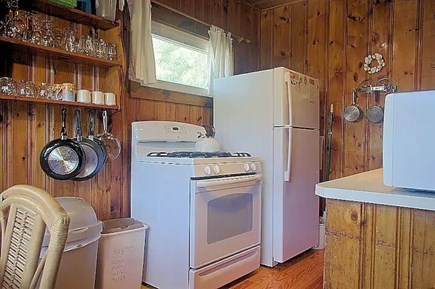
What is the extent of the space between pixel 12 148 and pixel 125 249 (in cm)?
91

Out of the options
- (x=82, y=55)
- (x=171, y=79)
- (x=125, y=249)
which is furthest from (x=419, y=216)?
(x=171, y=79)

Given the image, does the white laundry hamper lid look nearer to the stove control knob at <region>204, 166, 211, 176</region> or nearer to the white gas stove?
the white gas stove

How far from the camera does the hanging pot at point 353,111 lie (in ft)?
10.7

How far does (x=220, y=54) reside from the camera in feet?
10.7

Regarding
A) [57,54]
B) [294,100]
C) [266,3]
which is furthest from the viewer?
[266,3]

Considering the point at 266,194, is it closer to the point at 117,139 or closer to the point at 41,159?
the point at 117,139

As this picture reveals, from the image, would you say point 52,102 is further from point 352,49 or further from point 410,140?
point 352,49

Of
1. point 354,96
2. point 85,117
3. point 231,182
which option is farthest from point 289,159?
point 85,117

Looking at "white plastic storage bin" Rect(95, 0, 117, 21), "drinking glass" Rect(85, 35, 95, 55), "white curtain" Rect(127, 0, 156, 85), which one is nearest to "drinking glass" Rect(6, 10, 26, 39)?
"drinking glass" Rect(85, 35, 95, 55)

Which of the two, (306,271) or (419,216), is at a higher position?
(419,216)

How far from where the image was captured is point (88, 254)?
1817 mm

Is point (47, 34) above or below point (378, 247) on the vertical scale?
above

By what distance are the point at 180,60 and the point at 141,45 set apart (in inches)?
23.2

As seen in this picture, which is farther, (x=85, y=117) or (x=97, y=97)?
(x=85, y=117)
